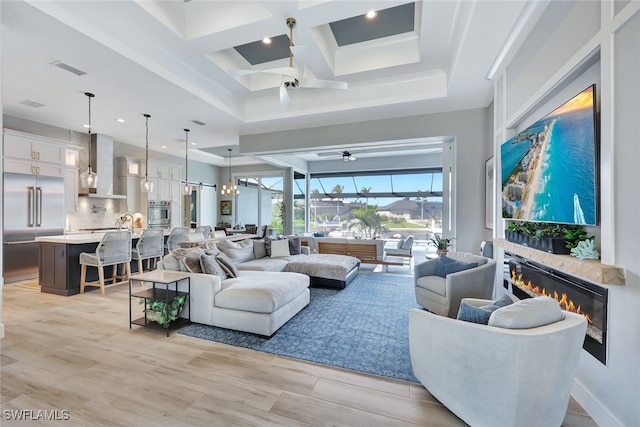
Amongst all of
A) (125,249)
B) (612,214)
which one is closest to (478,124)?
(612,214)

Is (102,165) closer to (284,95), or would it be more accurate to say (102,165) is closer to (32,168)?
(32,168)

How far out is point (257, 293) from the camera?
9.48 feet

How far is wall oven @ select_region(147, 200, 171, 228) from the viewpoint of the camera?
7594mm

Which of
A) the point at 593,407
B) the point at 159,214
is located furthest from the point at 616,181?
the point at 159,214

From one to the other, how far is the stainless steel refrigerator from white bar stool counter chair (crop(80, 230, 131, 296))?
167 centimetres

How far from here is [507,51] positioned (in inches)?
118

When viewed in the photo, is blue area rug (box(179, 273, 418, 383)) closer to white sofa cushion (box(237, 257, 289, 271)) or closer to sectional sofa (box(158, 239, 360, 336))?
sectional sofa (box(158, 239, 360, 336))

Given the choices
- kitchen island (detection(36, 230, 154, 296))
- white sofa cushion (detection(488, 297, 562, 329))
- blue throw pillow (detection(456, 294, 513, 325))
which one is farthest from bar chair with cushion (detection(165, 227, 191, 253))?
white sofa cushion (detection(488, 297, 562, 329))

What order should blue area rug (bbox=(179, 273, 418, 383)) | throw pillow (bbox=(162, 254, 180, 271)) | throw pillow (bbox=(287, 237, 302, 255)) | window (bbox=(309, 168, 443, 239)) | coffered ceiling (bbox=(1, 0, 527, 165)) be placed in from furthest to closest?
1. window (bbox=(309, 168, 443, 239))
2. throw pillow (bbox=(287, 237, 302, 255))
3. throw pillow (bbox=(162, 254, 180, 271))
4. coffered ceiling (bbox=(1, 0, 527, 165))
5. blue area rug (bbox=(179, 273, 418, 383))

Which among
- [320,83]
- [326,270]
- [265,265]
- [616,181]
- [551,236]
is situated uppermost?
[320,83]

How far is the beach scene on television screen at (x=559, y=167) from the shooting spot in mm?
1839

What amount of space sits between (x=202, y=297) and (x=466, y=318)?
2.67 metres

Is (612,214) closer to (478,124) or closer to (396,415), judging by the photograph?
(396,415)

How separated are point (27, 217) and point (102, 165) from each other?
193cm
